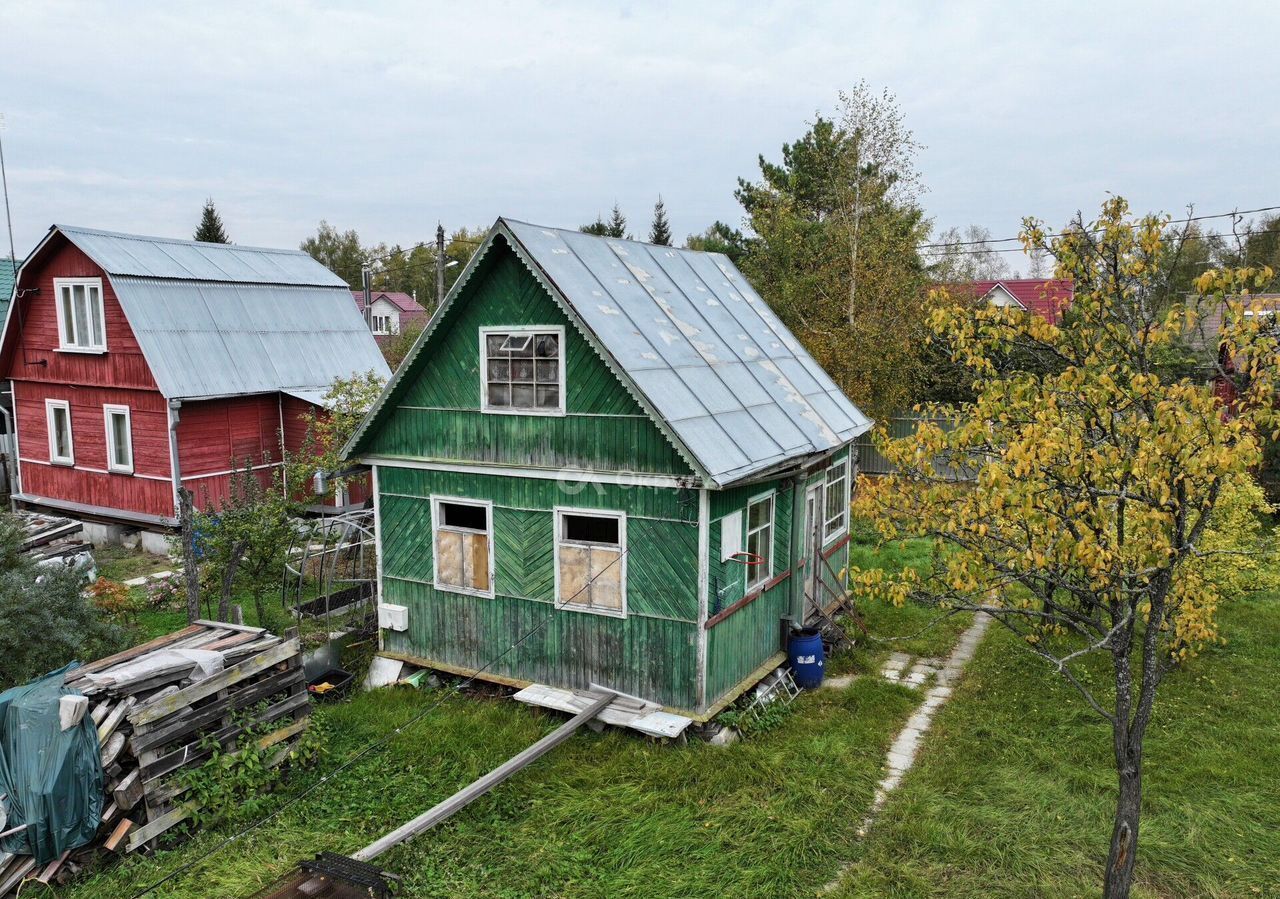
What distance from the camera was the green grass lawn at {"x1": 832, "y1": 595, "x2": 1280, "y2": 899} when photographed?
27.5 feet

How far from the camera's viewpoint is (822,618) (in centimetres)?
1430

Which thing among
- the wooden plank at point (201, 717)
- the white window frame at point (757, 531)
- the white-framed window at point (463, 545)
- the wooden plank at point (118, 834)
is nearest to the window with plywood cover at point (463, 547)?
the white-framed window at point (463, 545)

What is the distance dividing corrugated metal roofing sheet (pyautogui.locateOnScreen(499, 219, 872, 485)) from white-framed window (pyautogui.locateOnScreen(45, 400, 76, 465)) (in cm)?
1771

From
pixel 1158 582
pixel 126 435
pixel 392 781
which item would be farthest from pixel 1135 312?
pixel 126 435

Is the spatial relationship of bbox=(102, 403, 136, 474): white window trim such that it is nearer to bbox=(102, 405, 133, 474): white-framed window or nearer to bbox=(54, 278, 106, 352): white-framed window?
bbox=(102, 405, 133, 474): white-framed window

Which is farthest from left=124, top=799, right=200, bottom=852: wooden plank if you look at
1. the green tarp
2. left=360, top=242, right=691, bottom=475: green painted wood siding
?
left=360, top=242, right=691, bottom=475: green painted wood siding

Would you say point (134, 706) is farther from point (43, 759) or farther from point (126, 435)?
point (126, 435)

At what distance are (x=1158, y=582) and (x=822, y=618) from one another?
25.0 ft

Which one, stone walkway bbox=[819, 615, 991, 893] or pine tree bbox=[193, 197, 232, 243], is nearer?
stone walkway bbox=[819, 615, 991, 893]

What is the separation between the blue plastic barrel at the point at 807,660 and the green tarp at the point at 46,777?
8.74m

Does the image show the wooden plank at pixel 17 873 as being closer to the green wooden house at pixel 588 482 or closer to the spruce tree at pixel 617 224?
the green wooden house at pixel 588 482

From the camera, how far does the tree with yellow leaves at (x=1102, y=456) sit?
6.23m

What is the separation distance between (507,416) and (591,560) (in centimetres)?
224

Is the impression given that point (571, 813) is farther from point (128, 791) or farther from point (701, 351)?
point (701, 351)
